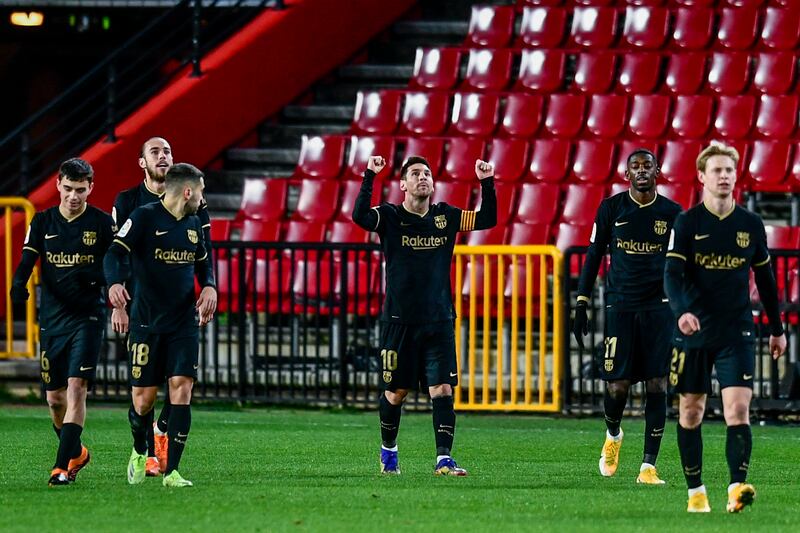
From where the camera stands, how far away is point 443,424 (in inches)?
441

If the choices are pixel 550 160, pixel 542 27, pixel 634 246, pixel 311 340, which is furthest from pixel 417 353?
pixel 542 27

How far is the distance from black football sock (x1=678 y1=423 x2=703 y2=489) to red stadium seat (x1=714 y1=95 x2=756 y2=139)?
1028 cm

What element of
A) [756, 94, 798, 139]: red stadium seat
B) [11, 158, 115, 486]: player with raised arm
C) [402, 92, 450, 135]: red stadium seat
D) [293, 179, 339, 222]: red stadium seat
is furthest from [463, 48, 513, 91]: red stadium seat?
[11, 158, 115, 486]: player with raised arm

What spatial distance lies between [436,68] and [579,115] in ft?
7.01

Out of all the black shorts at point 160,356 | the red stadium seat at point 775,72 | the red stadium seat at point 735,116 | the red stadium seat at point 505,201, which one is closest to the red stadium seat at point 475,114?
the red stadium seat at point 505,201

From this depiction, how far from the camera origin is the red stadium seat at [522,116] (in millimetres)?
19938

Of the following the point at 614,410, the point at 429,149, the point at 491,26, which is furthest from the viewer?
the point at 491,26

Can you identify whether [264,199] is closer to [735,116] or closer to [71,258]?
[735,116]

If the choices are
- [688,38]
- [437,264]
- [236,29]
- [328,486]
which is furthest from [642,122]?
[328,486]

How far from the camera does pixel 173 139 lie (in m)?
20.8

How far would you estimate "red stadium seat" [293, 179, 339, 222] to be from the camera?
19703 millimetres

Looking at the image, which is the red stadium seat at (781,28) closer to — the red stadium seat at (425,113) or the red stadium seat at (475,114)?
the red stadium seat at (475,114)

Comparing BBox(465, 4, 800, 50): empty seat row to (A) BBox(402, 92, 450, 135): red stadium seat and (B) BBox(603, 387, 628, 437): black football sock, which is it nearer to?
(A) BBox(402, 92, 450, 135): red stadium seat

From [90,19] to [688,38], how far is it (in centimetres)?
821
